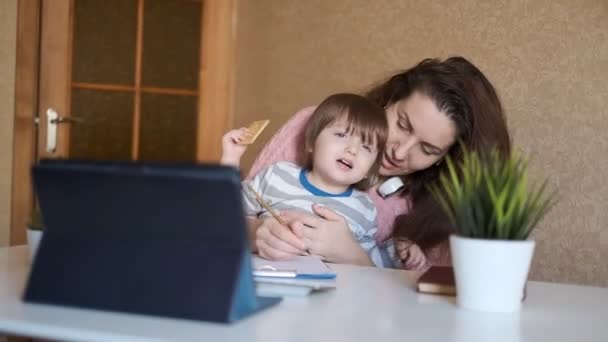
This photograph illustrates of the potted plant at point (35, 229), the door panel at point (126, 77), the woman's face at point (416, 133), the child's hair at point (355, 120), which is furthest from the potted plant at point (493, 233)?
the door panel at point (126, 77)

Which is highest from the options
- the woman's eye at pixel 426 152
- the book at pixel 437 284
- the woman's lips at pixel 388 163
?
the woman's eye at pixel 426 152

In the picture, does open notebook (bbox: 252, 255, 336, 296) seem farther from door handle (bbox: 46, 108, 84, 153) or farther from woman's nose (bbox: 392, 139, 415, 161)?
door handle (bbox: 46, 108, 84, 153)

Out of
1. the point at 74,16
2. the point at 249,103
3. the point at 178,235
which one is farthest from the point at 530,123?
the point at 74,16

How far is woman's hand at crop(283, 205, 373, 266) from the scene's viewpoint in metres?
1.42

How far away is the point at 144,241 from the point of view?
0.77 meters

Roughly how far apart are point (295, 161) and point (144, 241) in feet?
4.12

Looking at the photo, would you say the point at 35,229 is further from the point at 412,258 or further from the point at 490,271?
the point at 412,258

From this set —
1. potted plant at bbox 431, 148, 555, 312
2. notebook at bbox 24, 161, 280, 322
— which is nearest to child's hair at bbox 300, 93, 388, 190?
potted plant at bbox 431, 148, 555, 312

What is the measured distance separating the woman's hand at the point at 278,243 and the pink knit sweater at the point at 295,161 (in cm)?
69

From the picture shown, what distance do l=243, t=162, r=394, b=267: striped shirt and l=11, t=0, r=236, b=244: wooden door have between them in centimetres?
154

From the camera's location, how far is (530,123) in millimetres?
2338

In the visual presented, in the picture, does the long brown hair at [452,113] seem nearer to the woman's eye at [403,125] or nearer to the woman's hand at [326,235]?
the woman's eye at [403,125]

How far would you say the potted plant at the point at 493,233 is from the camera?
2.85 feet

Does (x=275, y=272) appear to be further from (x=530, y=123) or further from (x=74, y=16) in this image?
(x=74, y=16)
